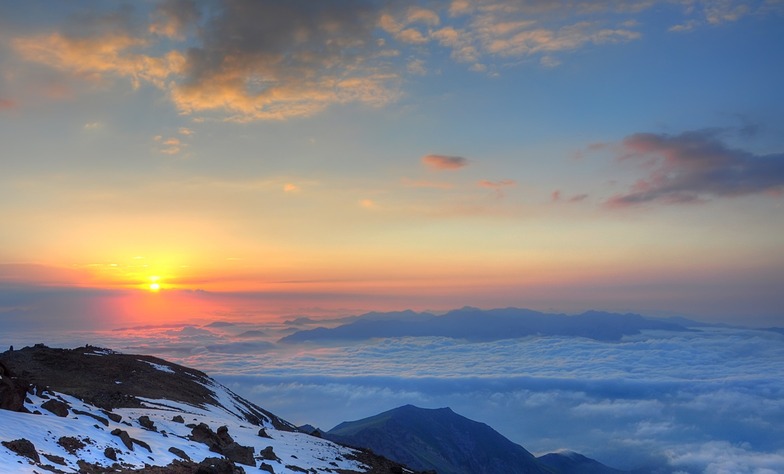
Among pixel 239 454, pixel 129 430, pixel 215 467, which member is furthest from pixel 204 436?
pixel 215 467

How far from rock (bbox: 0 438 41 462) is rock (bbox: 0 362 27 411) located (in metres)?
8.69

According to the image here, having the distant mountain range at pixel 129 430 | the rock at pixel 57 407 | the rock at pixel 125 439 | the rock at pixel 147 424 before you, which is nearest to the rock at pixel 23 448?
the distant mountain range at pixel 129 430

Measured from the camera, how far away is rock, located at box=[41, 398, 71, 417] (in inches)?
1366

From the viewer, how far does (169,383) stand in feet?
238

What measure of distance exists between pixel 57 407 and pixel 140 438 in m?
5.75

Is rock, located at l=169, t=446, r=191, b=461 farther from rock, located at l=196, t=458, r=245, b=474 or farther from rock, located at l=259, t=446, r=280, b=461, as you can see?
rock, located at l=259, t=446, r=280, b=461

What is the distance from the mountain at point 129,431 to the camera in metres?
27.9

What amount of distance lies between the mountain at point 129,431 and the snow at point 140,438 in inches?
2.7

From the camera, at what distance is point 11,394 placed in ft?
107

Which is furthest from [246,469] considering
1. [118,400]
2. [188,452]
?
[118,400]

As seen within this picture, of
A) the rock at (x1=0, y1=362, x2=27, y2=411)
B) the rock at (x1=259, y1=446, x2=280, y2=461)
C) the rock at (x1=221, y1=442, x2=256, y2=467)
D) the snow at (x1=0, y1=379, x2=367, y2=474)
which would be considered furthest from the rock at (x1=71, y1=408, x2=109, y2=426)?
the rock at (x1=259, y1=446, x2=280, y2=461)

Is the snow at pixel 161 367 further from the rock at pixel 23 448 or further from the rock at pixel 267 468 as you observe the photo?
Result: the rock at pixel 23 448

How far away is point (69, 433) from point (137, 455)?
3.97m

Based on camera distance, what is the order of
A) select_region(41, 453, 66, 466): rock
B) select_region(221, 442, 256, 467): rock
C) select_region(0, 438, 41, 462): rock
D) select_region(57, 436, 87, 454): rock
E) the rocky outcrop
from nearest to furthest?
select_region(0, 438, 41, 462): rock → select_region(41, 453, 66, 466): rock → select_region(57, 436, 87, 454): rock → select_region(221, 442, 256, 467): rock → the rocky outcrop
